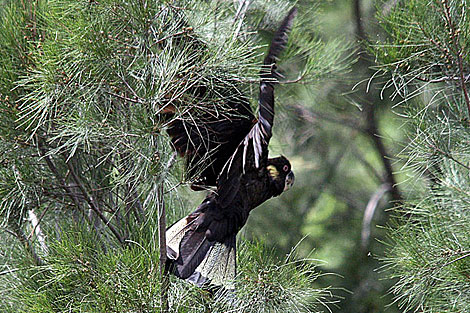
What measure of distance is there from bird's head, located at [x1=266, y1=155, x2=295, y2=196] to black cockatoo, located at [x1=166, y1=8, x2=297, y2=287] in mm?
20

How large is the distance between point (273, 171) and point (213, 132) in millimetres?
230

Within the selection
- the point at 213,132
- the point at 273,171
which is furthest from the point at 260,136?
the point at 273,171

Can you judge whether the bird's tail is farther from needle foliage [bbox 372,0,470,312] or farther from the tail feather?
needle foliage [bbox 372,0,470,312]

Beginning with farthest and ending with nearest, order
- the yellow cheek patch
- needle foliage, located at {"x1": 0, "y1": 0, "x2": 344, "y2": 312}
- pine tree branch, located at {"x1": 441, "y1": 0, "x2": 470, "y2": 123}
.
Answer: the yellow cheek patch → pine tree branch, located at {"x1": 441, "y1": 0, "x2": 470, "y2": 123} → needle foliage, located at {"x1": 0, "y1": 0, "x2": 344, "y2": 312}

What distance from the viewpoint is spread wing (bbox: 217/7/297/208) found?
3.98 feet

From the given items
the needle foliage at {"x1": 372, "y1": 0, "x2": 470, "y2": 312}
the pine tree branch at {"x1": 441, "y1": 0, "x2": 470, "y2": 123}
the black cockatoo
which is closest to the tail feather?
the black cockatoo

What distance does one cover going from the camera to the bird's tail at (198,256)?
49.2 inches

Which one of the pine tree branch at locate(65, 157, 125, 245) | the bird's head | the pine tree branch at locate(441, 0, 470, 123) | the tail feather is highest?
the pine tree branch at locate(441, 0, 470, 123)

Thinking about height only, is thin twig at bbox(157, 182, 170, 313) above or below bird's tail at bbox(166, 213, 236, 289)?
above

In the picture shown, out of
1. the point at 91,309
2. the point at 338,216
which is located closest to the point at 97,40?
the point at 91,309

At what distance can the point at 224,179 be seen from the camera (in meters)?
1.37

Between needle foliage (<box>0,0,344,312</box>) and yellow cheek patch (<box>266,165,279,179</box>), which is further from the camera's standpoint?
yellow cheek patch (<box>266,165,279,179</box>)

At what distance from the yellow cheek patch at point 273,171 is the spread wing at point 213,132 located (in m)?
0.14

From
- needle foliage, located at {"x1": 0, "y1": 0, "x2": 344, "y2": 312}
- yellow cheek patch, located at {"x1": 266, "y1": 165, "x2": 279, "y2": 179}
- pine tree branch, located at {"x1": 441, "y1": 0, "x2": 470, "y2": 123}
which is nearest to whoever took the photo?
needle foliage, located at {"x1": 0, "y1": 0, "x2": 344, "y2": 312}
